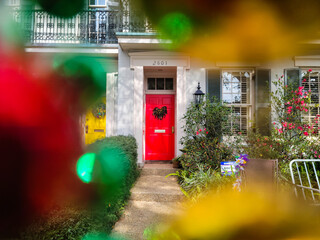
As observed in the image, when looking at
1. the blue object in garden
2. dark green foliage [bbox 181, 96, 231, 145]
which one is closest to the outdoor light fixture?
dark green foliage [bbox 181, 96, 231, 145]

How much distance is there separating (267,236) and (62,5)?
40cm

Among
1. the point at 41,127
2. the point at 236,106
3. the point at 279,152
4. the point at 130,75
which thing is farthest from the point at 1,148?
the point at 236,106

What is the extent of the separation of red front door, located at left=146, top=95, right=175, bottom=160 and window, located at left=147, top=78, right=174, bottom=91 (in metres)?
0.27

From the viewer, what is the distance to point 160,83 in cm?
599

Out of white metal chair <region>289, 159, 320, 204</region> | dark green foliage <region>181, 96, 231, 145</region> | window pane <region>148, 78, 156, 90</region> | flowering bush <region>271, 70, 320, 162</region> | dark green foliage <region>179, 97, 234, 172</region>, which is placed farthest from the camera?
window pane <region>148, 78, 156, 90</region>

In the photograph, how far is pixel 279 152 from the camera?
13.4ft

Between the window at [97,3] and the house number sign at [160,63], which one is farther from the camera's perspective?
the house number sign at [160,63]

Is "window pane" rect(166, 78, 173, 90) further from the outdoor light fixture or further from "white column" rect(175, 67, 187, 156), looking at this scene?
the outdoor light fixture

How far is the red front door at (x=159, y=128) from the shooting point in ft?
19.1

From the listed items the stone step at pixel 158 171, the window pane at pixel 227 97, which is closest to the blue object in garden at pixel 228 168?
the stone step at pixel 158 171

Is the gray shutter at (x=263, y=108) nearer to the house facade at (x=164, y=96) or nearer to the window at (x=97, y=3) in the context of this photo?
the house facade at (x=164, y=96)

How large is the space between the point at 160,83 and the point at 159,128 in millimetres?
1319

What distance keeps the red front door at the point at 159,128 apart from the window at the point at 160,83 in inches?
10.5

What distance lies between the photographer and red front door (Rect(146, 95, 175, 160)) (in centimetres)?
583
